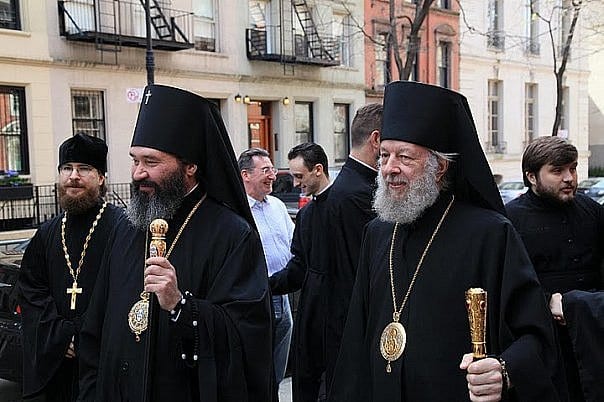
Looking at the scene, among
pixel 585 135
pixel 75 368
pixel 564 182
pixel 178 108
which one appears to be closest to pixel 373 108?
pixel 564 182

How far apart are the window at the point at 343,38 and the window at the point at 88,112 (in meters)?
9.84

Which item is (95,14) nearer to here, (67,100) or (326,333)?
(67,100)

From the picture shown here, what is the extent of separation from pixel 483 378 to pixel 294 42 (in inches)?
A: 895

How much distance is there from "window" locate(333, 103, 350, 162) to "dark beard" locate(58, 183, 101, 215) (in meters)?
22.1

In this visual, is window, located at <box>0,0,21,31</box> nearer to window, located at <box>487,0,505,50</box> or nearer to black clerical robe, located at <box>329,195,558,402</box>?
black clerical robe, located at <box>329,195,558,402</box>

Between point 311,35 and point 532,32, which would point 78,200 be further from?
point 532,32

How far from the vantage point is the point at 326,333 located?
4.69 m

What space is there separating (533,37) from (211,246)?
34643 millimetres

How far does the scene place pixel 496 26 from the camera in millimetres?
33156

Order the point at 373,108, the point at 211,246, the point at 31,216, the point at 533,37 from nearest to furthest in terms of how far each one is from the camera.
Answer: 1. the point at 211,246
2. the point at 373,108
3. the point at 31,216
4. the point at 533,37

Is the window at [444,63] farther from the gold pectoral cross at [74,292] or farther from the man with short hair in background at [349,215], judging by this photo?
the gold pectoral cross at [74,292]

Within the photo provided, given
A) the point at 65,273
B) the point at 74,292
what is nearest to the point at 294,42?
the point at 65,273

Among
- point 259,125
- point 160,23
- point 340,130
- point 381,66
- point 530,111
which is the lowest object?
point 340,130

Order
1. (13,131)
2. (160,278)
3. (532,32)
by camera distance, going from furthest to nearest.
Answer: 1. (532,32)
2. (13,131)
3. (160,278)
